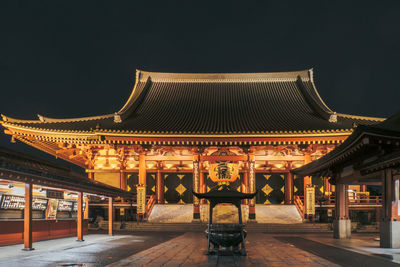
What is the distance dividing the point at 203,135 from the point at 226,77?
33.5 ft

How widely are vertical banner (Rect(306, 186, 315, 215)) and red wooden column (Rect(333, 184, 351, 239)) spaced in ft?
16.5

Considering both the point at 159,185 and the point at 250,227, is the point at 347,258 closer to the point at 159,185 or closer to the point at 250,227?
the point at 250,227

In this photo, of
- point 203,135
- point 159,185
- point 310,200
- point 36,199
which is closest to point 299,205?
point 310,200

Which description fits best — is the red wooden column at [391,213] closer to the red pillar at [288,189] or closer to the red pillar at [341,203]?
the red pillar at [341,203]

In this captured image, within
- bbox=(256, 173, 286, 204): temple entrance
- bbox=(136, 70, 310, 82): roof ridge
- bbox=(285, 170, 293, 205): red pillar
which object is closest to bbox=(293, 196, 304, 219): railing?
bbox=(285, 170, 293, 205): red pillar

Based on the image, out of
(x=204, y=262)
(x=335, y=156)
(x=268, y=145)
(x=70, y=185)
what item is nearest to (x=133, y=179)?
(x=268, y=145)

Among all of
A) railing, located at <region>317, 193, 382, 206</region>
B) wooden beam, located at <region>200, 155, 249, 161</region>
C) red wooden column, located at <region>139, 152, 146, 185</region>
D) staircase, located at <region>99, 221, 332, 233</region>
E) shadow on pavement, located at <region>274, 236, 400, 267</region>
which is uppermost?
wooden beam, located at <region>200, 155, 249, 161</region>

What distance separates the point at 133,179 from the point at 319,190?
490 inches

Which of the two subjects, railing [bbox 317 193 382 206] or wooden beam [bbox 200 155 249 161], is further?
railing [bbox 317 193 382 206]

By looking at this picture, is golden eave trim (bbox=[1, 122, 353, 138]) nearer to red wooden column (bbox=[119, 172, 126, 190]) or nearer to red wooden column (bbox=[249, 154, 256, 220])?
red wooden column (bbox=[249, 154, 256, 220])

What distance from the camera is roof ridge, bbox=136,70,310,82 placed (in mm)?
32281

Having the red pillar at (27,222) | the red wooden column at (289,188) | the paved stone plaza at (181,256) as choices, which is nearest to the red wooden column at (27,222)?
the red pillar at (27,222)

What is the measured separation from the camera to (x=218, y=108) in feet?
94.6

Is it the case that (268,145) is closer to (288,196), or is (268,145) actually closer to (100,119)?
(288,196)
